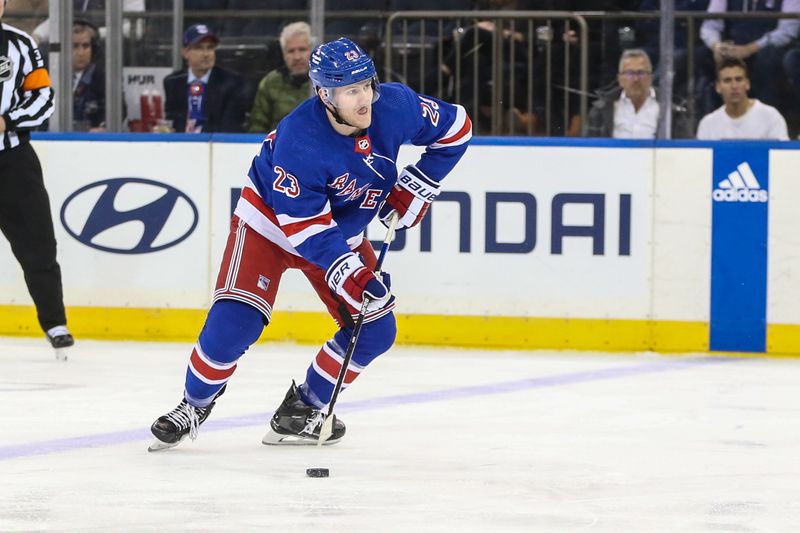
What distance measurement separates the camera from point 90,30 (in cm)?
682

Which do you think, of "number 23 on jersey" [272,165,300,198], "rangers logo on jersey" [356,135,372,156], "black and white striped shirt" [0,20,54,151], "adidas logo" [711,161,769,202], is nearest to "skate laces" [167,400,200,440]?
"number 23 on jersey" [272,165,300,198]

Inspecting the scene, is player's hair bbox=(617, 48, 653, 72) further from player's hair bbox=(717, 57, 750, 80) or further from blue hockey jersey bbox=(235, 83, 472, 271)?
blue hockey jersey bbox=(235, 83, 472, 271)

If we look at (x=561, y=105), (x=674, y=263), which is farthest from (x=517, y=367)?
(x=561, y=105)

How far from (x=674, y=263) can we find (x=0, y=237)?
299 centimetres

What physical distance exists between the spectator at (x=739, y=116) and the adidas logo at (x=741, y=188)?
0.82 feet

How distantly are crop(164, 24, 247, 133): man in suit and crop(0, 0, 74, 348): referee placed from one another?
3.47ft

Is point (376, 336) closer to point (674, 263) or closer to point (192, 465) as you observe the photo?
point (192, 465)

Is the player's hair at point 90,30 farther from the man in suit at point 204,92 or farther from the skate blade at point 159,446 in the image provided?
the skate blade at point 159,446

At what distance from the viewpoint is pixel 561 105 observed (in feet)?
21.8

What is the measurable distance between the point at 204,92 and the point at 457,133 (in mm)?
2849

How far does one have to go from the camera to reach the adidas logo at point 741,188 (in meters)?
6.24

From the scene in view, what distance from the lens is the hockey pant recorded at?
3936 millimetres

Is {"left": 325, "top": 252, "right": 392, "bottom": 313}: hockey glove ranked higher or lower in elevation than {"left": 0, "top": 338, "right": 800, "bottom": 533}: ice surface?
higher

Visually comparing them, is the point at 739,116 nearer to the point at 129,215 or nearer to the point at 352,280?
the point at 129,215
